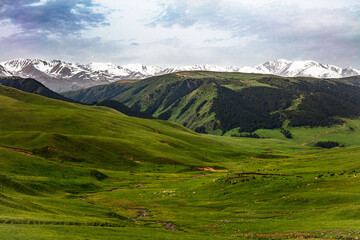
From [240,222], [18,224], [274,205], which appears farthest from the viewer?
[274,205]

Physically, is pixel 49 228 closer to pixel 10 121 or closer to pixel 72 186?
pixel 72 186

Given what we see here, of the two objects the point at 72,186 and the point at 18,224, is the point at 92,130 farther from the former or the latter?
the point at 18,224

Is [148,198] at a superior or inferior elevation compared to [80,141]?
inferior

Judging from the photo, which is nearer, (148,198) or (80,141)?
(148,198)

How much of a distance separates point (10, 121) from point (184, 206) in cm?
12718

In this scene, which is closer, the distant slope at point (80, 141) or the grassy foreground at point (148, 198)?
the grassy foreground at point (148, 198)

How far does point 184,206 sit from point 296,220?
23566 millimetres

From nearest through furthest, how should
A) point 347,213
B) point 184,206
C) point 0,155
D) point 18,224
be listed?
point 18,224, point 347,213, point 184,206, point 0,155

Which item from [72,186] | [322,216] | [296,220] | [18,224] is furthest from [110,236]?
[72,186]

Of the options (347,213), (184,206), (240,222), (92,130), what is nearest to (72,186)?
(184,206)

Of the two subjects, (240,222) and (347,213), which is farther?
(240,222)

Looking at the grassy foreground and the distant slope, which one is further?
the distant slope

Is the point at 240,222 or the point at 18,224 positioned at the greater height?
the point at 18,224

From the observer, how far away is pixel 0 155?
280ft
